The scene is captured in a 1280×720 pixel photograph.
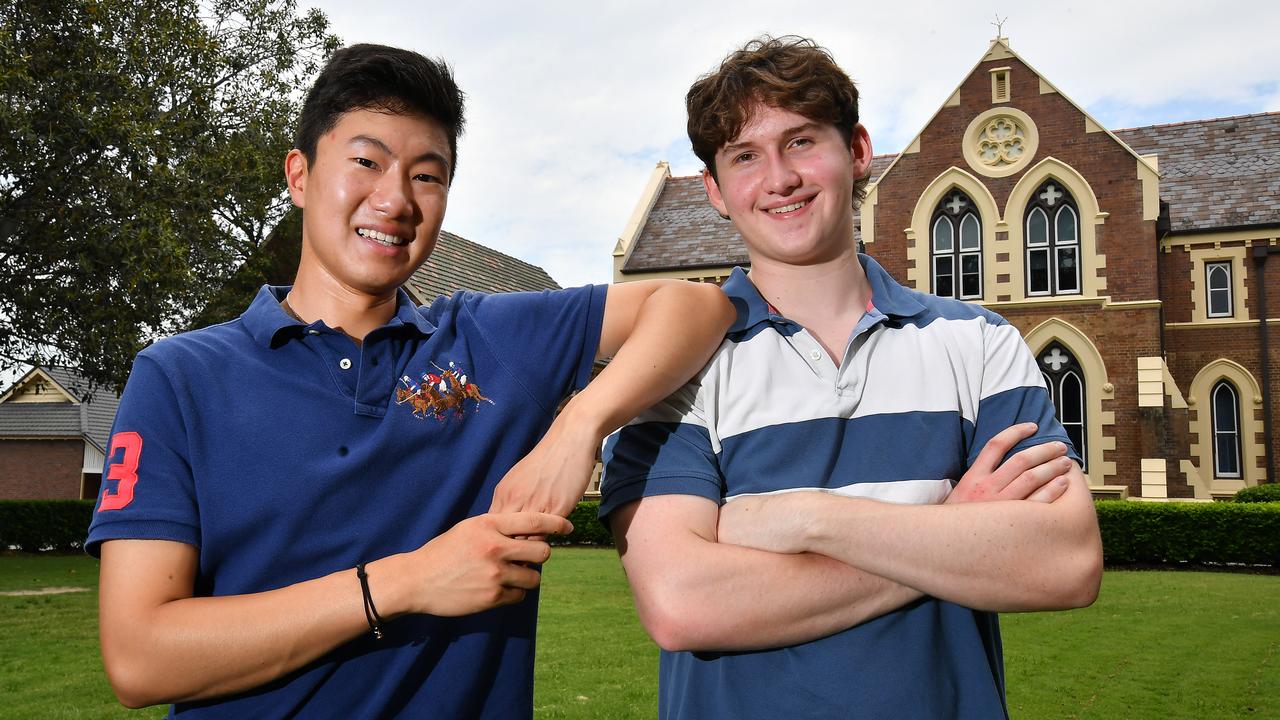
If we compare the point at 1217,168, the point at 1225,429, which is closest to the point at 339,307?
the point at 1225,429

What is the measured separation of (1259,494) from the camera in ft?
68.3

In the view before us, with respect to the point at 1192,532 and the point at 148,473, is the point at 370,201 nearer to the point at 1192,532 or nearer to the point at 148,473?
the point at 148,473

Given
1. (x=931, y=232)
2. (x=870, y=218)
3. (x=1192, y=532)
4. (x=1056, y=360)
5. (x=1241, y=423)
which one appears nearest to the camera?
(x=1192, y=532)

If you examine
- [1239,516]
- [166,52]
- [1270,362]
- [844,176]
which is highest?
[166,52]

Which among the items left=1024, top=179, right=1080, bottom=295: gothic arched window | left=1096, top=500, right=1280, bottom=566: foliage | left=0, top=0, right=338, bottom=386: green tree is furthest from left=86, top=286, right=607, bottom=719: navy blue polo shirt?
left=1024, top=179, right=1080, bottom=295: gothic arched window

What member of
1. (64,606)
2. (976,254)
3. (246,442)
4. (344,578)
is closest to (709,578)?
(344,578)

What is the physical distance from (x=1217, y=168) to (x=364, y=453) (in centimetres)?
2780

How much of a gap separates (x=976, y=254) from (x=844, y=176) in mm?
22315

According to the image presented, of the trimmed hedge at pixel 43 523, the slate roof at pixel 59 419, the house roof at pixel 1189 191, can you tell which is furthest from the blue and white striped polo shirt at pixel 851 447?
the slate roof at pixel 59 419

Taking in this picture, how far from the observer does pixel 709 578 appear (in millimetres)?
2182

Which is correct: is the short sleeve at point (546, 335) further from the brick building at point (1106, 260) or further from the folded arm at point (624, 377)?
the brick building at point (1106, 260)

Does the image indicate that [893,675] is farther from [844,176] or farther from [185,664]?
[185,664]

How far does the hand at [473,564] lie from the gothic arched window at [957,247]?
22.8 meters

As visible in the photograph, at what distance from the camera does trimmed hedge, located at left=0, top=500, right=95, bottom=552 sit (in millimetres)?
23297
